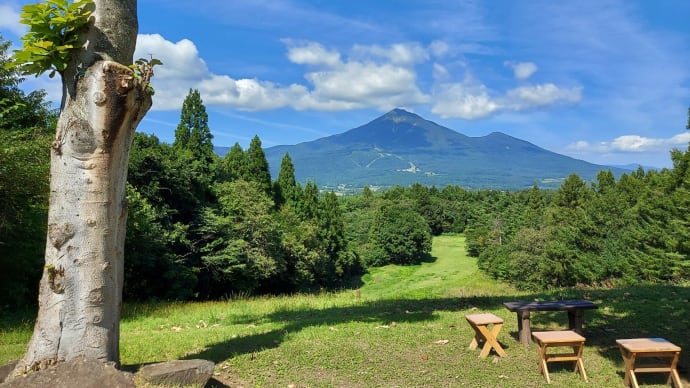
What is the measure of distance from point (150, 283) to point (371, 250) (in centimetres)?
5331

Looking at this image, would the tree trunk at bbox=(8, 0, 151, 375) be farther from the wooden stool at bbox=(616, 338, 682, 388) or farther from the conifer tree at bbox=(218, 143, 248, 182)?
the conifer tree at bbox=(218, 143, 248, 182)

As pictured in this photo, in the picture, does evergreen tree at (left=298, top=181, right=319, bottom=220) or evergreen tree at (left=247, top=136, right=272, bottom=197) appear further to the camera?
evergreen tree at (left=298, top=181, right=319, bottom=220)

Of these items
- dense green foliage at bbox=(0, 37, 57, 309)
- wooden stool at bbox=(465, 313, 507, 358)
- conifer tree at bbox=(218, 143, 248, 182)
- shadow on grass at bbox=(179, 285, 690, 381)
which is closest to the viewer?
wooden stool at bbox=(465, 313, 507, 358)

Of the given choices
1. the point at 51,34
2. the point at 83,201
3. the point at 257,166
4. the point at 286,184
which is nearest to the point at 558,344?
the point at 83,201

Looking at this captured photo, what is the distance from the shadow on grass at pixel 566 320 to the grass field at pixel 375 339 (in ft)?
0.08

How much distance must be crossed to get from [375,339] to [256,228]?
87.2ft

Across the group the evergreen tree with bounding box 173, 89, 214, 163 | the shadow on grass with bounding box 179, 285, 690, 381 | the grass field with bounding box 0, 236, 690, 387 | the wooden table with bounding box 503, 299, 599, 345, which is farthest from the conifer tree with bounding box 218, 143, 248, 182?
the wooden table with bounding box 503, 299, 599, 345

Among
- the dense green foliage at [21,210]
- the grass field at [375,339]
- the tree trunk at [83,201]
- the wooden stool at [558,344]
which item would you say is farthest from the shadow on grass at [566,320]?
the dense green foliage at [21,210]

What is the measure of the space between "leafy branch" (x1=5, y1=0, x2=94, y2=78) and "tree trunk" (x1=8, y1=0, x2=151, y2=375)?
11 centimetres

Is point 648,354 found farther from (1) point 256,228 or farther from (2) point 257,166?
(2) point 257,166

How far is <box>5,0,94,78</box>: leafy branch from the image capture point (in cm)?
458

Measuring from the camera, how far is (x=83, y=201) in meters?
4.75

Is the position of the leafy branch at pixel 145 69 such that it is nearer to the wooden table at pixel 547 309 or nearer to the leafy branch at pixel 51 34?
the leafy branch at pixel 51 34

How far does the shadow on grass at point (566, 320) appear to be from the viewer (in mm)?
7966
